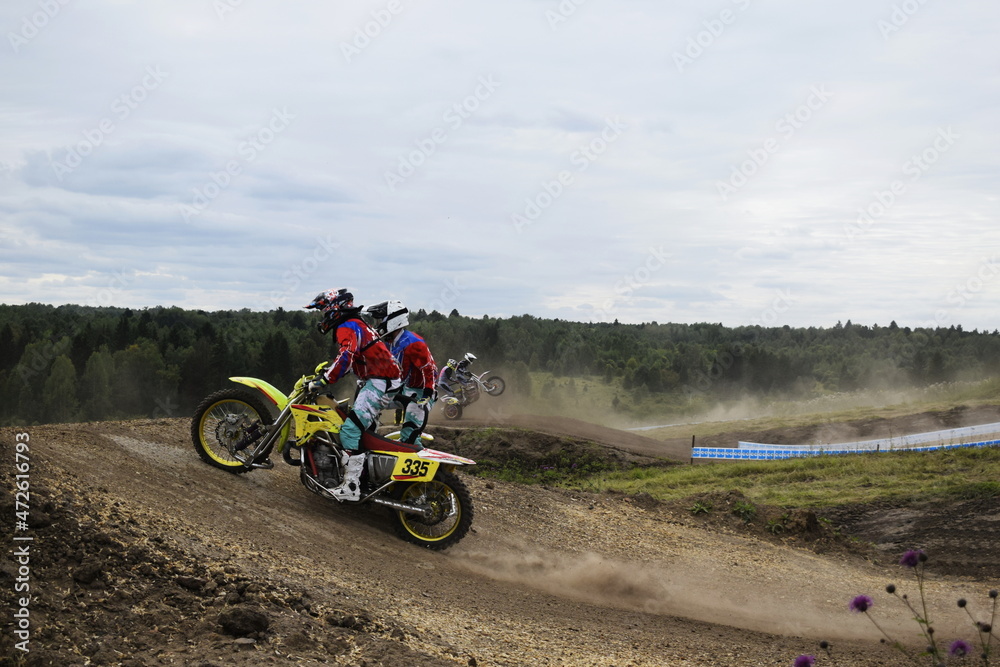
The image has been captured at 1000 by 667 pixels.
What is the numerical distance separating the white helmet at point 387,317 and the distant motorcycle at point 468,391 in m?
18.3

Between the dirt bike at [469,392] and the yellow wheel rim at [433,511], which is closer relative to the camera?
the yellow wheel rim at [433,511]

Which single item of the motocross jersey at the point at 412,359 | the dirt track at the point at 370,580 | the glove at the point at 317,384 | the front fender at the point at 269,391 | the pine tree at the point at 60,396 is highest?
A: the motocross jersey at the point at 412,359

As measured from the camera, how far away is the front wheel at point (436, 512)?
1038cm

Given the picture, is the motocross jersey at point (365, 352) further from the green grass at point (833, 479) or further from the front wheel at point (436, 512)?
the green grass at point (833, 479)

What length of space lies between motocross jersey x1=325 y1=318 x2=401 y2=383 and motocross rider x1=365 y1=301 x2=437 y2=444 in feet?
1.29

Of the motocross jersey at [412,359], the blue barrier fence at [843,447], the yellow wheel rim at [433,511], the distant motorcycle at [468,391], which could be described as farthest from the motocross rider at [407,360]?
the distant motorcycle at [468,391]

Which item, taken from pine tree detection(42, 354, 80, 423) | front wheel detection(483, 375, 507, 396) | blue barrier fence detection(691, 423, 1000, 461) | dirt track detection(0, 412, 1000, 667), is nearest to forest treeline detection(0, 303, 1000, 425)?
pine tree detection(42, 354, 80, 423)

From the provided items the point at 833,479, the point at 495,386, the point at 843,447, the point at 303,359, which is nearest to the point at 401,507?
the point at 833,479

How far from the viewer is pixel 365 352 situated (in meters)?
10.4

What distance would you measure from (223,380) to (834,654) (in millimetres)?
59568

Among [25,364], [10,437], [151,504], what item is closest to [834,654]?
[151,504]

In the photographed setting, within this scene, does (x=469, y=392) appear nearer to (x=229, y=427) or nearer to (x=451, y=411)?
(x=451, y=411)

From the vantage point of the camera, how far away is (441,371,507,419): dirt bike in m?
29.3

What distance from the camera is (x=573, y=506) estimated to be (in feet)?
48.0
